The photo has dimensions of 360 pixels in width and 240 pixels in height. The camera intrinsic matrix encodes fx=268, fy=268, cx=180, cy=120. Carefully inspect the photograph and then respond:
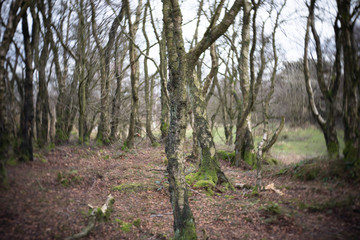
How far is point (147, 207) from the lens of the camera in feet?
20.1

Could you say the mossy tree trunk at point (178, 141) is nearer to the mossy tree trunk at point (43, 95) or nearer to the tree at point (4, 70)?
the mossy tree trunk at point (43, 95)

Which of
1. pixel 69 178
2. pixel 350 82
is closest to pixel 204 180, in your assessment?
pixel 69 178

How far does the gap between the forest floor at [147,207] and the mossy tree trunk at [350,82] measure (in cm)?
71

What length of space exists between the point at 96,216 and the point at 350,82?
17.2 feet

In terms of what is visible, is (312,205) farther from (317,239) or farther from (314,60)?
(314,60)

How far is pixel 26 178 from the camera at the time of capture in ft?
11.7

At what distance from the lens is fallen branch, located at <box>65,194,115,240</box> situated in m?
3.91

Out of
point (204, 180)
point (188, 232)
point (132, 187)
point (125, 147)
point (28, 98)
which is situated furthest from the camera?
point (125, 147)

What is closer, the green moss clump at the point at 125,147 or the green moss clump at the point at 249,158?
the green moss clump at the point at 249,158

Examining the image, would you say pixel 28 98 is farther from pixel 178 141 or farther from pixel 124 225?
pixel 124 225

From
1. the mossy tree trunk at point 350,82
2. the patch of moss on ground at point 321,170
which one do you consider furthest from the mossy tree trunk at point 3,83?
the mossy tree trunk at point 350,82

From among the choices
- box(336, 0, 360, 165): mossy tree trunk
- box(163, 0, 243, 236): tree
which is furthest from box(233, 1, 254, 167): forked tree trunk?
box(163, 0, 243, 236): tree

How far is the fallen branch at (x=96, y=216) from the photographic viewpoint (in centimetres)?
391

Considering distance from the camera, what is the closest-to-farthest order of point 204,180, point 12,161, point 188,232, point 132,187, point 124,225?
point 12,161 < point 188,232 < point 124,225 < point 132,187 < point 204,180
